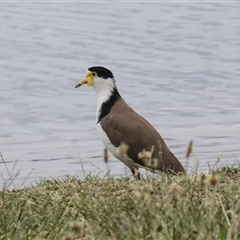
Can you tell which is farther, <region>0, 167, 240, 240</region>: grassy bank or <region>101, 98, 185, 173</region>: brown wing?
<region>101, 98, 185, 173</region>: brown wing

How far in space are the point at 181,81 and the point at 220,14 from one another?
7845 mm

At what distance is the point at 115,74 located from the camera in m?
17.5

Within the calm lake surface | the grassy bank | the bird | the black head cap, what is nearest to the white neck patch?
the black head cap

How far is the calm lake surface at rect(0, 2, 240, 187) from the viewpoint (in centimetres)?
1255

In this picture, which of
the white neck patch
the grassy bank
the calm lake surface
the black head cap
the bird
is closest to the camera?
the grassy bank

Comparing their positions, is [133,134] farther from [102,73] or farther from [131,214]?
[131,214]

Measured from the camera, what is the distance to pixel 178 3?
26.6 m

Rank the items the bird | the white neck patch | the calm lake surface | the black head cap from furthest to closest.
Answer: the calm lake surface < the black head cap < the white neck patch < the bird

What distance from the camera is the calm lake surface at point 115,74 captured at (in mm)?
12547

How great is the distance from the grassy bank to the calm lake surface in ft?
6.14

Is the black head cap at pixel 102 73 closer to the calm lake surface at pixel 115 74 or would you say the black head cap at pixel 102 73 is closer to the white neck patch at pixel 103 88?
the white neck patch at pixel 103 88

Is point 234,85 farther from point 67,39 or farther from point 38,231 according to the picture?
point 38,231

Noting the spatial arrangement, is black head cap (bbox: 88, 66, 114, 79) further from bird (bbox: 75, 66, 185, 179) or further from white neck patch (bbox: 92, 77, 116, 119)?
bird (bbox: 75, 66, 185, 179)

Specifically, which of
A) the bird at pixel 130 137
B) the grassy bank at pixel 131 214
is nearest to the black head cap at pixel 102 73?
the bird at pixel 130 137
